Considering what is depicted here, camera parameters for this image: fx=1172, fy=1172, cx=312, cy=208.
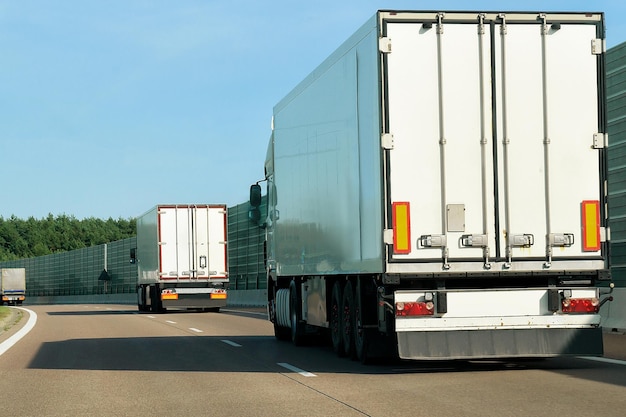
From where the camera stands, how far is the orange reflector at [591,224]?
12.8 metres

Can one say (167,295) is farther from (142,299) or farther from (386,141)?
(386,141)

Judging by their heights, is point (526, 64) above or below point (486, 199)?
above

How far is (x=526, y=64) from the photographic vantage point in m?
12.8

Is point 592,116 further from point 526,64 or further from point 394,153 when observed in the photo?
point 394,153

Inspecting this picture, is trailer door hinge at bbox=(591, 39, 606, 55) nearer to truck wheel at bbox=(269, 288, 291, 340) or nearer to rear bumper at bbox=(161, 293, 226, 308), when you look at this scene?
truck wheel at bbox=(269, 288, 291, 340)

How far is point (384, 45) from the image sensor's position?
12.6 meters

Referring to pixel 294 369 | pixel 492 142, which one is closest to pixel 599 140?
pixel 492 142

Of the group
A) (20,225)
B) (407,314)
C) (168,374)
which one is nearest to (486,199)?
(407,314)

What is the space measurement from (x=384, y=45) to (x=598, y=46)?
2.41 meters

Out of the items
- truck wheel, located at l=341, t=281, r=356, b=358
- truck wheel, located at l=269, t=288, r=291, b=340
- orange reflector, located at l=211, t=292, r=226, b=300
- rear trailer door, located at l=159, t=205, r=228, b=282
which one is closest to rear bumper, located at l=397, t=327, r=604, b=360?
truck wheel, located at l=341, t=281, r=356, b=358

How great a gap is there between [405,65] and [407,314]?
2.67 metres

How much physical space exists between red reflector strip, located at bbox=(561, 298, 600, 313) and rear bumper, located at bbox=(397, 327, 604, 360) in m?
0.21

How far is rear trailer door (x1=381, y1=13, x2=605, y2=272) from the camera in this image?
1252cm

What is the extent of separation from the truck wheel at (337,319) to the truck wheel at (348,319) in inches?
7.2
